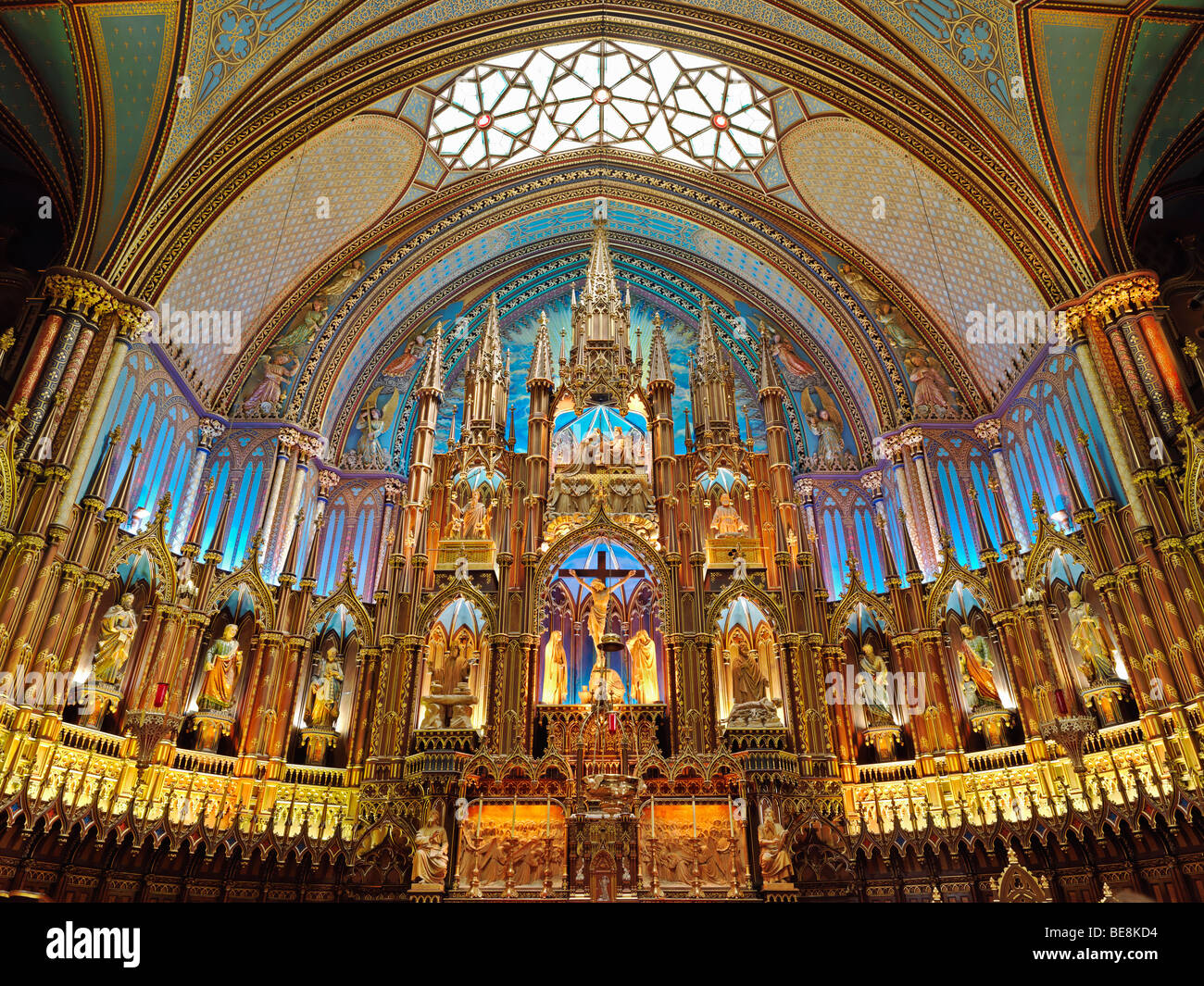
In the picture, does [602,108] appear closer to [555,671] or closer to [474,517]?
[474,517]

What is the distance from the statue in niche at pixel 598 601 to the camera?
19.5 m

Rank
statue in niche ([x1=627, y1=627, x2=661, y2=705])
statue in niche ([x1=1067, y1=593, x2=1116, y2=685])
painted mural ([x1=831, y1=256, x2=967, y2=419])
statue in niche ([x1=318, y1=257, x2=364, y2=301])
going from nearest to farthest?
statue in niche ([x1=1067, y1=593, x2=1116, y2=685])
statue in niche ([x1=627, y1=627, x2=661, y2=705])
painted mural ([x1=831, y1=256, x2=967, y2=419])
statue in niche ([x1=318, y1=257, x2=364, y2=301])

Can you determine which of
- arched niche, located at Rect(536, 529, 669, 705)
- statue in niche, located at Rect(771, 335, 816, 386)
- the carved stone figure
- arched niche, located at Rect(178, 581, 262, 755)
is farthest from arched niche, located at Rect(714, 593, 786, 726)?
arched niche, located at Rect(178, 581, 262, 755)

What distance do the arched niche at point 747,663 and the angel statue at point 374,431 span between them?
11183 mm

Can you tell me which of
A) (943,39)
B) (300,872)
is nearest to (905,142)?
(943,39)

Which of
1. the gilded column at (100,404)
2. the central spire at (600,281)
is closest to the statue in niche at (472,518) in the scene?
the central spire at (600,281)

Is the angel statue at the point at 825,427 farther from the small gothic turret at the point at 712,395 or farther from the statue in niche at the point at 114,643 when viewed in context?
the statue in niche at the point at 114,643

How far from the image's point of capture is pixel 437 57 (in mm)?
21234

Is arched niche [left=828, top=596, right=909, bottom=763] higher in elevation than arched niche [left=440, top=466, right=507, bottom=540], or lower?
lower

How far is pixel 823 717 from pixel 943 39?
16.2 metres

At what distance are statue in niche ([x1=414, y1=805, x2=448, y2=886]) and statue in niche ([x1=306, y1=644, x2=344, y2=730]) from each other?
392cm

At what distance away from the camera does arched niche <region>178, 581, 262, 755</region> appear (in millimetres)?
16656

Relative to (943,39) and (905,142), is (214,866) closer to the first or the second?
(905,142)

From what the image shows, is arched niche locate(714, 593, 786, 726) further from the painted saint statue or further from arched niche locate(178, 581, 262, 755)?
arched niche locate(178, 581, 262, 755)
